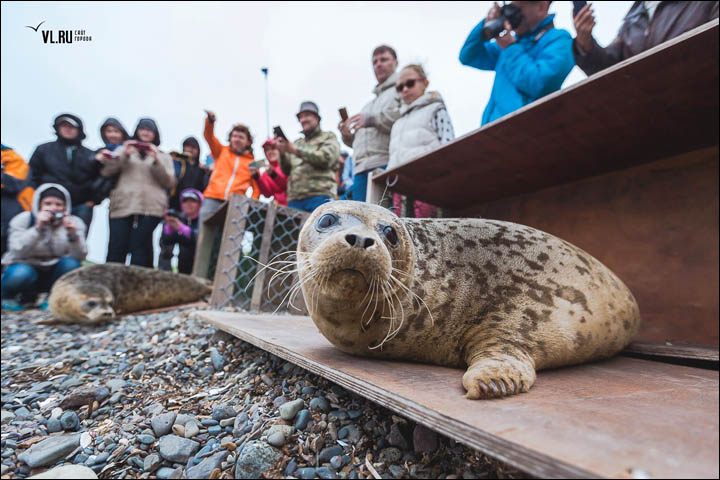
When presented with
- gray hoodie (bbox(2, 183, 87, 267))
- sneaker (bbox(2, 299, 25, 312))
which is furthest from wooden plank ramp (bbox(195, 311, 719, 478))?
sneaker (bbox(2, 299, 25, 312))

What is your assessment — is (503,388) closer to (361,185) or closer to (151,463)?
(151,463)

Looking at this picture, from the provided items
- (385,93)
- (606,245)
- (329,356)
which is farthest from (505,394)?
(385,93)

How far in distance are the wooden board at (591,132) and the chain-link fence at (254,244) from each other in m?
1.62

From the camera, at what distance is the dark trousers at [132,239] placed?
5734 millimetres

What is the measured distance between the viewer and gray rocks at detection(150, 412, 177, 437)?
1.55 meters

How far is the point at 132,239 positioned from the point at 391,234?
5671 millimetres

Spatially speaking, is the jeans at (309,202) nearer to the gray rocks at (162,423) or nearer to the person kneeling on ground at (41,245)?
the gray rocks at (162,423)

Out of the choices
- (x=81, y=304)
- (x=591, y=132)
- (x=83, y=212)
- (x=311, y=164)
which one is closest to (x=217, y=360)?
(x=81, y=304)

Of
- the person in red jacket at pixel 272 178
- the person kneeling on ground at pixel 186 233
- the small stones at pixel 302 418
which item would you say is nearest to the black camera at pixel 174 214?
the person kneeling on ground at pixel 186 233

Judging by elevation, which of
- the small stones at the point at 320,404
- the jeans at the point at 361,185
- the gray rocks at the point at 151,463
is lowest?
the gray rocks at the point at 151,463

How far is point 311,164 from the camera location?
4.80m

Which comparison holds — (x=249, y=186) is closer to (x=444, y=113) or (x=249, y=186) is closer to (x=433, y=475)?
(x=444, y=113)

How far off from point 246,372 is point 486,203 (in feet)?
9.64

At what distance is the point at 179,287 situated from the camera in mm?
5234
